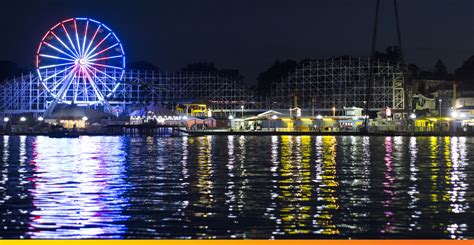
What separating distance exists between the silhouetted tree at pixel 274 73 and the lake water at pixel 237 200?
10481 cm

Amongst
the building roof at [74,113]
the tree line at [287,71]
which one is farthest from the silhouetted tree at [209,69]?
the building roof at [74,113]

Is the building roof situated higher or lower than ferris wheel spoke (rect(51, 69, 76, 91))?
lower

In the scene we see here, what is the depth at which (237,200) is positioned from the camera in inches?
642

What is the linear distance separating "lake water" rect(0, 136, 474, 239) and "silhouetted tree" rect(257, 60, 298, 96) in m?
105

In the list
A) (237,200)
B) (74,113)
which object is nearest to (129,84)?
(74,113)

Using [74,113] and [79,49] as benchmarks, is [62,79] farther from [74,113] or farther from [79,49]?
[79,49]

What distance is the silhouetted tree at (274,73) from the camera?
5226 inches

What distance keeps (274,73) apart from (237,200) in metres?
120

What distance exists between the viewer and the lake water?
40.1 ft

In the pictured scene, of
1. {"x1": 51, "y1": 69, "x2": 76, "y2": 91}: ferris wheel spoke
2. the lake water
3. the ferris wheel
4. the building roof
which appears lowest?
the lake water

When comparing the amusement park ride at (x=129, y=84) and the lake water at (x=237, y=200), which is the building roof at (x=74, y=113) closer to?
the amusement park ride at (x=129, y=84)

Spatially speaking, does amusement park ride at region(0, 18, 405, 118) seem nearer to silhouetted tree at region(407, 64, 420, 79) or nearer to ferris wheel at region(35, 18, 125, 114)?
ferris wheel at region(35, 18, 125, 114)

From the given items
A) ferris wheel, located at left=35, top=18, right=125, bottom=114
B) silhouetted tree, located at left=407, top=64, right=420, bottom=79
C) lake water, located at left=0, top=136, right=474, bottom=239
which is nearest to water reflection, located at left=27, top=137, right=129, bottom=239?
lake water, located at left=0, top=136, right=474, bottom=239

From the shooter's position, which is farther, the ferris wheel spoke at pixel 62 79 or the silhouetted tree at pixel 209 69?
the silhouetted tree at pixel 209 69
